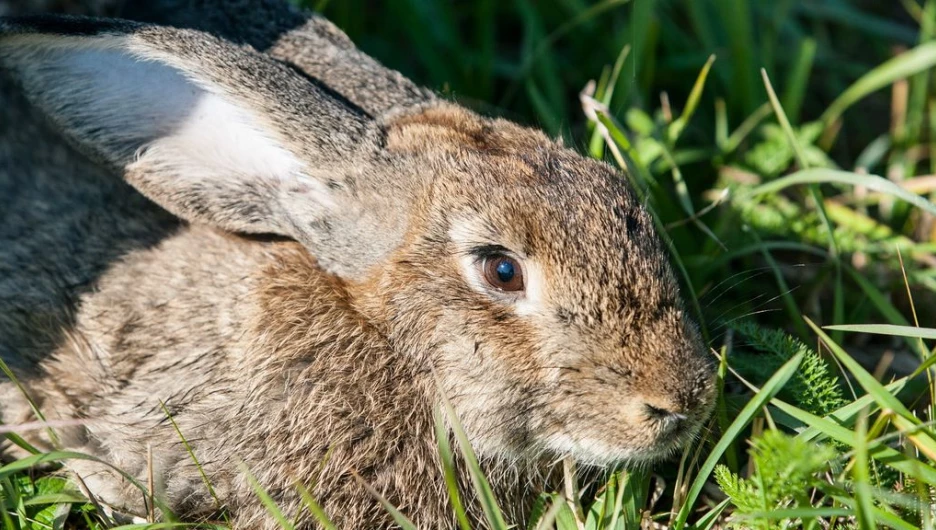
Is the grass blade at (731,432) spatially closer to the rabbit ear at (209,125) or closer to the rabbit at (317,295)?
the rabbit at (317,295)

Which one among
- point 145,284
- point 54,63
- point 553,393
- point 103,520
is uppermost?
point 54,63

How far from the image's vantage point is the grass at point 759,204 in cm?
345

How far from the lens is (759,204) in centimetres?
512

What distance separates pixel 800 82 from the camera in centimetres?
548

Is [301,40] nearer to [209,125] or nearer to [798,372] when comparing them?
[209,125]

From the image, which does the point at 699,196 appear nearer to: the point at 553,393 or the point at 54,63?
the point at 553,393

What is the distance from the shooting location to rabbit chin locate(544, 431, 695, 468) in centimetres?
345

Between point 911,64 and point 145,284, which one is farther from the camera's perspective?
point 911,64


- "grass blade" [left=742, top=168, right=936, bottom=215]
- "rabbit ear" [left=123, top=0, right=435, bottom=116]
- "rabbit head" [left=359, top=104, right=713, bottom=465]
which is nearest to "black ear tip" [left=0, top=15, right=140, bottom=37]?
"rabbit ear" [left=123, top=0, right=435, bottom=116]

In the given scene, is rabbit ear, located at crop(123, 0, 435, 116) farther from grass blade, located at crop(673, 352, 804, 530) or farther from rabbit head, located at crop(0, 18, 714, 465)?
grass blade, located at crop(673, 352, 804, 530)

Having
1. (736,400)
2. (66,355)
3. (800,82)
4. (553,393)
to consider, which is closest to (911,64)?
(800,82)

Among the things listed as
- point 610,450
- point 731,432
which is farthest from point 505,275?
point 731,432

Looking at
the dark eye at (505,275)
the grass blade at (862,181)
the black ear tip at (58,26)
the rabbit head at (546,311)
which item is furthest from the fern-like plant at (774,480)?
the black ear tip at (58,26)

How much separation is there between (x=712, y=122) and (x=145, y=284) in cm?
308
